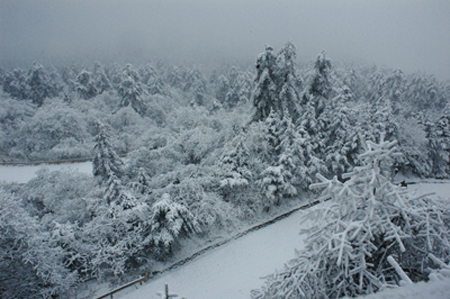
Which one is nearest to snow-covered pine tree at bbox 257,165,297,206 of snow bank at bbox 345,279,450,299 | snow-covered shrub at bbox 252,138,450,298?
snow-covered shrub at bbox 252,138,450,298

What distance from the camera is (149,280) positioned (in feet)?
49.4

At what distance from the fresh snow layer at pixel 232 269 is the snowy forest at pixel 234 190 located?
5.17ft

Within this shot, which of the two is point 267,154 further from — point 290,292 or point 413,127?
point 413,127

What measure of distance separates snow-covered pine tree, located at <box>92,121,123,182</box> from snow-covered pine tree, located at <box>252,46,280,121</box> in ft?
48.5

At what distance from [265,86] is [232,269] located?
693 inches

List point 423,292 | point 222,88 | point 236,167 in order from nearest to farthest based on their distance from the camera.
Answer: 1. point 423,292
2. point 236,167
3. point 222,88

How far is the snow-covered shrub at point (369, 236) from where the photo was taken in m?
4.56

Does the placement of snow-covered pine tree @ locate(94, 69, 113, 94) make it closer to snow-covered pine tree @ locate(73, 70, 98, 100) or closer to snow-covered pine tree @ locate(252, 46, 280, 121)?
snow-covered pine tree @ locate(73, 70, 98, 100)

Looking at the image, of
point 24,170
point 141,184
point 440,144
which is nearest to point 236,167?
point 141,184

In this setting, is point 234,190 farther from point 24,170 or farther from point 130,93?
point 130,93

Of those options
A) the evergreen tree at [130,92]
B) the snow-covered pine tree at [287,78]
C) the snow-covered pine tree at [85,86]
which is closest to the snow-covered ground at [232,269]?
the snow-covered pine tree at [287,78]

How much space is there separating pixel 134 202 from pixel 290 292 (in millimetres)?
12771

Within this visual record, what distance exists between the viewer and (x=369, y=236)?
4.57 metres

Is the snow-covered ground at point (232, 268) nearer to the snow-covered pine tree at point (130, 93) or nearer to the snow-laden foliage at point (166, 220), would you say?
the snow-laden foliage at point (166, 220)
